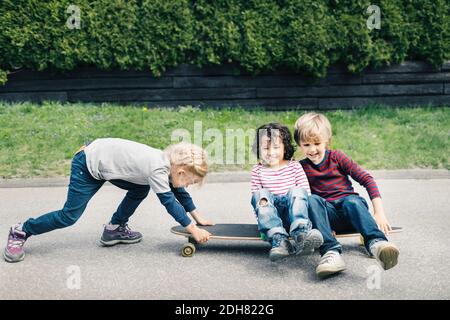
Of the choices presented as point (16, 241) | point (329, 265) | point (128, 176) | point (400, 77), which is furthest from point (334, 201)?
point (400, 77)

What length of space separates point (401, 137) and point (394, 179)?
131cm

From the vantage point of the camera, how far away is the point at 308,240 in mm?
3887

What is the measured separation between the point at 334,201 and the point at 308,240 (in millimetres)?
607

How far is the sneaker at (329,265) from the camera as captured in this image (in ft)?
12.7

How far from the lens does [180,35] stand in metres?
10.0

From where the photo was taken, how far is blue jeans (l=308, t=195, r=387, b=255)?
406 centimetres

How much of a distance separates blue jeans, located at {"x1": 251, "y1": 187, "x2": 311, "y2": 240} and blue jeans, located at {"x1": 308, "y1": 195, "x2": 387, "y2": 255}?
10 centimetres

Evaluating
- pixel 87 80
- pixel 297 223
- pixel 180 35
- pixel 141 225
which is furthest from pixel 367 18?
pixel 297 223

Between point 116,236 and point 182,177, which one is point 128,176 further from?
point 116,236

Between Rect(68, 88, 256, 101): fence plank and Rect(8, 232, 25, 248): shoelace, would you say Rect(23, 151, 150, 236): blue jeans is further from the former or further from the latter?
Rect(68, 88, 256, 101): fence plank

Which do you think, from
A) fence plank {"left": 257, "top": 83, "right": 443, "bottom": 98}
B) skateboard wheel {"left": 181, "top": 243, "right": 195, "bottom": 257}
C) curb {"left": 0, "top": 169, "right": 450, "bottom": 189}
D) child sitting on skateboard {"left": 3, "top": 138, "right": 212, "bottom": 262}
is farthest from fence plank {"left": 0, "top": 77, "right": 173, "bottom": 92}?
skateboard wheel {"left": 181, "top": 243, "right": 195, "bottom": 257}

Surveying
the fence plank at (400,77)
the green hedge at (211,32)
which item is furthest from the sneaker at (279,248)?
the fence plank at (400,77)

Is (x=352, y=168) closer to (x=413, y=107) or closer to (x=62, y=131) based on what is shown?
(x=62, y=131)

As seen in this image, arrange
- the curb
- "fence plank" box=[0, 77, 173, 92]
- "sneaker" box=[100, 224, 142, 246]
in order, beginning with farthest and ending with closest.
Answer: "fence plank" box=[0, 77, 173, 92], the curb, "sneaker" box=[100, 224, 142, 246]
